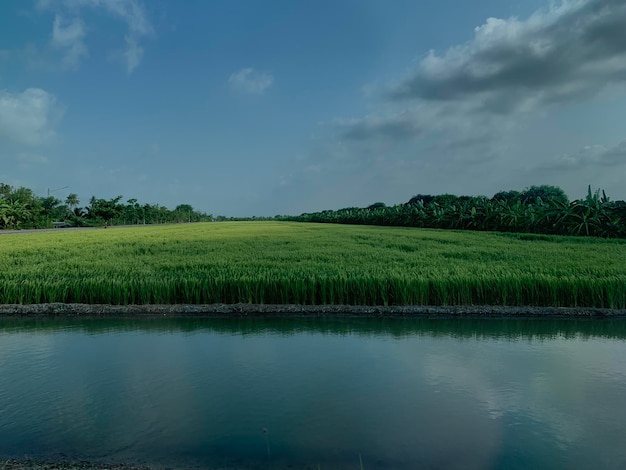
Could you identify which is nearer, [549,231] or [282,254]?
[282,254]

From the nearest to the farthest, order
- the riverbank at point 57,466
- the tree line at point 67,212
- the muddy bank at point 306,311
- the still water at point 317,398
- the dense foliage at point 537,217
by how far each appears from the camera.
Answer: the riverbank at point 57,466
the still water at point 317,398
the muddy bank at point 306,311
the dense foliage at point 537,217
the tree line at point 67,212

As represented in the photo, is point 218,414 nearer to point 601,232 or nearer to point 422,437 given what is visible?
point 422,437

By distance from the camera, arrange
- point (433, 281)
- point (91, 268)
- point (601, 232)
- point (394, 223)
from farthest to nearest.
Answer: point (394, 223)
point (601, 232)
point (91, 268)
point (433, 281)

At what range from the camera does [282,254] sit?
11992mm

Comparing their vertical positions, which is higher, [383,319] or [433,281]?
[433,281]

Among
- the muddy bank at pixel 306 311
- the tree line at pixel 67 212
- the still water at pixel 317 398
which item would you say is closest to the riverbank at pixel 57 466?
the still water at pixel 317 398

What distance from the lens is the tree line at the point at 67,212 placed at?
→ 144 ft

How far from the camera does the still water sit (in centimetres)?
305

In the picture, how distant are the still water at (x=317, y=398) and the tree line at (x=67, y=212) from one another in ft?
145

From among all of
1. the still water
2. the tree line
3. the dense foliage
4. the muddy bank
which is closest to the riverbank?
the still water

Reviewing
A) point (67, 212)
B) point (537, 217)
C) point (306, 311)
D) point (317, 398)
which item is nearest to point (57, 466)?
point (317, 398)

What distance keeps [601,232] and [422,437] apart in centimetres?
1959

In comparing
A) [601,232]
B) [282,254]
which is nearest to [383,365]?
[282,254]

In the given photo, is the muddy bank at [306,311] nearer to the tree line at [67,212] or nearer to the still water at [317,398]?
the still water at [317,398]
